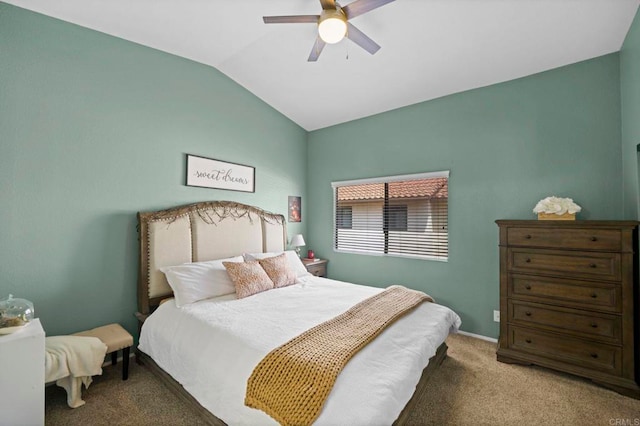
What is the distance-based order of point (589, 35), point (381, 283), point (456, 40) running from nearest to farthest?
point (589, 35) → point (456, 40) → point (381, 283)

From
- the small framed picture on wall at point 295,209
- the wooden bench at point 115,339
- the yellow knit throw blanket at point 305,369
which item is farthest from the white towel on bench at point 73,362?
the small framed picture on wall at point 295,209

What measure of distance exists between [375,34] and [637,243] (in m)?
2.78

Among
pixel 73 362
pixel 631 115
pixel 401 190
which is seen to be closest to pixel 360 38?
pixel 401 190

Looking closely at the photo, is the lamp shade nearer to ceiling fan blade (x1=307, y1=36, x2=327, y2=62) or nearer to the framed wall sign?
the framed wall sign

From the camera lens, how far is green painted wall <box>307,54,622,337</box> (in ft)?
8.65

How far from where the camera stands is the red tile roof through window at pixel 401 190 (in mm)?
3523

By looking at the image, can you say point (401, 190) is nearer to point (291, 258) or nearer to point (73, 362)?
point (291, 258)

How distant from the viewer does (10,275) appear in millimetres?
2182

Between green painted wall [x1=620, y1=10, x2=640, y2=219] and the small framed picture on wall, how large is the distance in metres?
3.73

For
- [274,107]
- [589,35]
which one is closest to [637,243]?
[589,35]

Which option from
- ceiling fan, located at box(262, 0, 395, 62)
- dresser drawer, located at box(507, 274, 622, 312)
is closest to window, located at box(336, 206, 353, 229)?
dresser drawer, located at box(507, 274, 622, 312)

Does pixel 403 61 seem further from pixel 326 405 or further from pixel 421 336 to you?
pixel 326 405

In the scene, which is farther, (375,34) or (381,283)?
(381,283)

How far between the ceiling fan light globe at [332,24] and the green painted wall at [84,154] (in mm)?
2038
